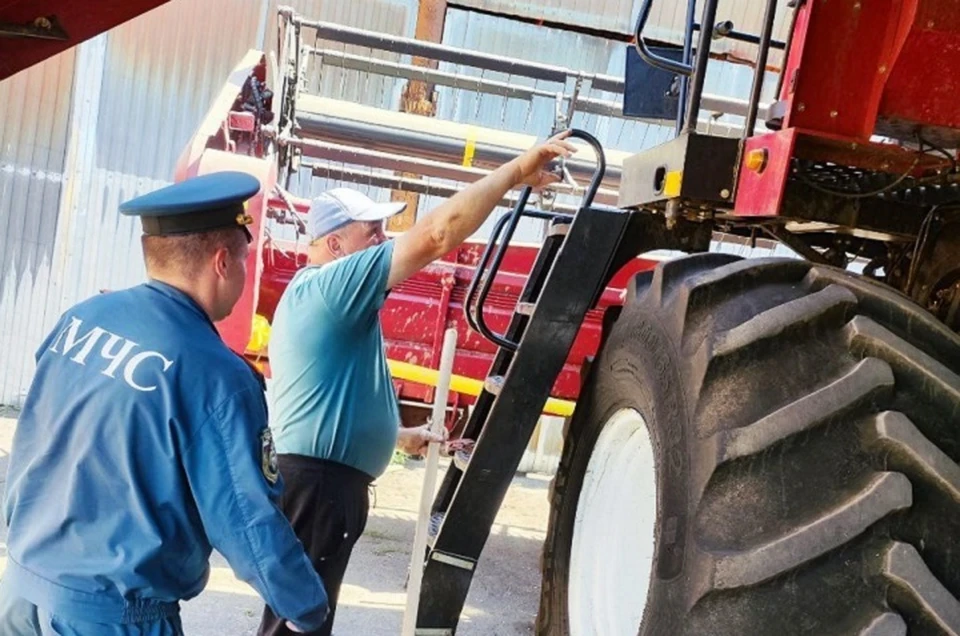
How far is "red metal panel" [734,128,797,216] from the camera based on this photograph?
1.72 meters

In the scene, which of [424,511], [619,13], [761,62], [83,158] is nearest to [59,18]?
[424,511]

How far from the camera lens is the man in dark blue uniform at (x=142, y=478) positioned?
1877mm

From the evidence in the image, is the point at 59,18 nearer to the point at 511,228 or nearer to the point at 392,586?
the point at 511,228

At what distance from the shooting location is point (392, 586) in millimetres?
4719

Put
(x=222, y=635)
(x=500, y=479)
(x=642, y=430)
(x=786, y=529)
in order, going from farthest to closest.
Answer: (x=222, y=635), (x=500, y=479), (x=642, y=430), (x=786, y=529)

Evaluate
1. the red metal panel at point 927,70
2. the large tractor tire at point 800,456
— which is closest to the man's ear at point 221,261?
the large tractor tire at point 800,456

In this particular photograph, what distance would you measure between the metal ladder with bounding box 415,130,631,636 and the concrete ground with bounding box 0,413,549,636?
189 cm

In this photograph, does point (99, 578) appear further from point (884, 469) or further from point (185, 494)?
point (884, 469)

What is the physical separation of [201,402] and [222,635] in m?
2.43

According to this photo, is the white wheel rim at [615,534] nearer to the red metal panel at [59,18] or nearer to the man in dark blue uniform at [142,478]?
the man in dark blue uniform at [142,478]

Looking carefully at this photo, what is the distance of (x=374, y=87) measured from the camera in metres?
8.20

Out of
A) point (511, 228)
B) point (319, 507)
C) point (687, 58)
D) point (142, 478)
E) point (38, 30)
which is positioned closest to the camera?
point (142, 478)

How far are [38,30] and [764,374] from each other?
2.19 m

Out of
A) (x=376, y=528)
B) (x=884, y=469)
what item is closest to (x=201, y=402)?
(x=884, y=469)
